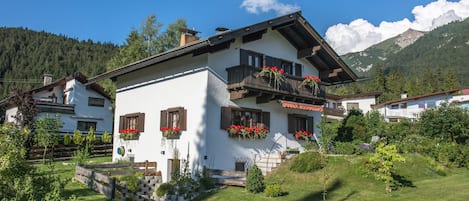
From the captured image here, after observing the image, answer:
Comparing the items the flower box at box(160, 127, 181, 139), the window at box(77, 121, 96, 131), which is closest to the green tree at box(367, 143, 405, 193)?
the flower box at box(160, 127, 181, 139)

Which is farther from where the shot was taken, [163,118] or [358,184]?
[163,118]

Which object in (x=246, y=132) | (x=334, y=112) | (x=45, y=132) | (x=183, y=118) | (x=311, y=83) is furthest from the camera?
(x=334, y=112)

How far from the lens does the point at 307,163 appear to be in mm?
15883

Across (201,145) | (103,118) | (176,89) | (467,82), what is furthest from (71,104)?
(467,82)

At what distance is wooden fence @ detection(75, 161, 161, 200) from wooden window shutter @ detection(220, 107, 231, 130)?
400cm

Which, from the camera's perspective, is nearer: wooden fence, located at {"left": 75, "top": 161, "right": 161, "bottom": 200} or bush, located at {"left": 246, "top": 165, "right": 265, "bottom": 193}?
wooden fence, located at {"left": 75, "top": 161, "right": 161, "bottom": 200}

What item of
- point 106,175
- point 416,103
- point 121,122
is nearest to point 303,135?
point 121,122

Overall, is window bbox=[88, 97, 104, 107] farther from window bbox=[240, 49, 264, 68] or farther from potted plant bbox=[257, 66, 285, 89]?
potted plant bbox=[257, 66, 285, 89]

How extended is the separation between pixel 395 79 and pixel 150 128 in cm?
8159

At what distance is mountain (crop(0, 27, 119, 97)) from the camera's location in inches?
3595

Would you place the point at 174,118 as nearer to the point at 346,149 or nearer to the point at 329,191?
the point at 329,191

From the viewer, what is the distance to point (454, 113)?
22859 millimetres

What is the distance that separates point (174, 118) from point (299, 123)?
23.8ft

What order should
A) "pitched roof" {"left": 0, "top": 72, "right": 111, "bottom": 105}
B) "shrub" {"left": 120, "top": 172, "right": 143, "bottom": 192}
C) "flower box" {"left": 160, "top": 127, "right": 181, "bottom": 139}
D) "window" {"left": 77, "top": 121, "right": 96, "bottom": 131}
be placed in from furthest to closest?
"pitched roof" {"left": 0, "top": 72, "right": 111, "bottom": 105} < "window" {"left": 77, "top": 121, "right": 96, "bottom": 131} < "flower box" {"left": 160, "top": 127, "right": 181, "bottom": 139} < "shrub" {"left": 120, "top": 172, "right": 143, "bottom": 192}
